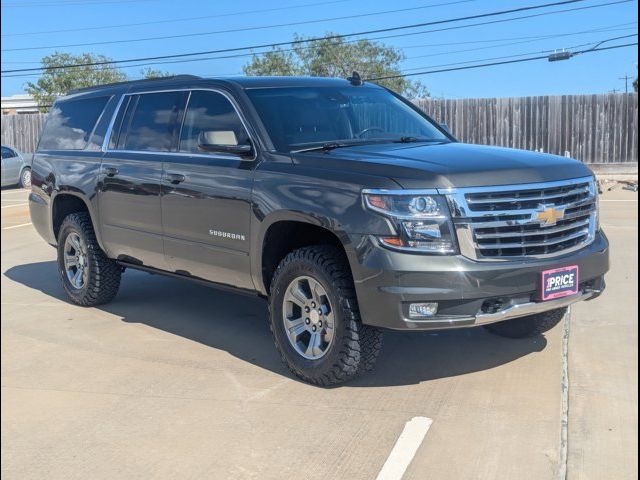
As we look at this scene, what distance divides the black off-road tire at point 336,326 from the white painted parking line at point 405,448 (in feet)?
1.79

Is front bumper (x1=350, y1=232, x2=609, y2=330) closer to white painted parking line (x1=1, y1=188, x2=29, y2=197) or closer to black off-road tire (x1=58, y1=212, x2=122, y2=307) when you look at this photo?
black off-road tire (x1=58, y1=212, x2=122, y2=307)

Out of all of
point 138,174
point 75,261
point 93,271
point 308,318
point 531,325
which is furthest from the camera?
point 75,261

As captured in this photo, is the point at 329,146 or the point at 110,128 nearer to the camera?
the point at 329,146

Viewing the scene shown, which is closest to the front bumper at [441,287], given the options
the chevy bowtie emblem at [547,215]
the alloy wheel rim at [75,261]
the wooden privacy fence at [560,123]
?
the chevy bowtie emblem at [547,215]

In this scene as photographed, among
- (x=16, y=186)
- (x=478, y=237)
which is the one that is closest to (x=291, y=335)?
(x=478, y=237)

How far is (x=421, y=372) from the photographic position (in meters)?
5.20

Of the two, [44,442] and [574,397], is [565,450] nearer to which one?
[574,397]

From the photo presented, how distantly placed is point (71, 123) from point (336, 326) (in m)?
4.16

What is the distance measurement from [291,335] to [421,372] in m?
0.92

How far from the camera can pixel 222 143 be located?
5520 millimetres

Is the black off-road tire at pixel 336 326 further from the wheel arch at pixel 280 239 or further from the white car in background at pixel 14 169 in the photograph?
the white car in background at pixel 14 169

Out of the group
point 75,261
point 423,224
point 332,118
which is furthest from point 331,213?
point 75,261

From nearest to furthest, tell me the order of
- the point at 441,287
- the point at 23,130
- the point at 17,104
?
the point at 441,287 → the point at 23,130 → the point at 17,104

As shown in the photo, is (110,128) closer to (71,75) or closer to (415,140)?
(415,140)
